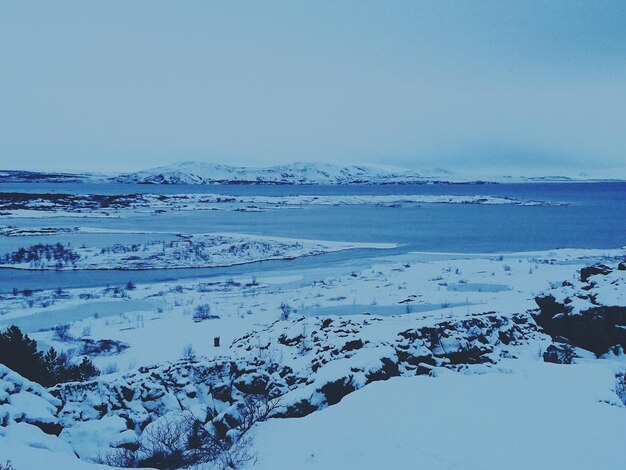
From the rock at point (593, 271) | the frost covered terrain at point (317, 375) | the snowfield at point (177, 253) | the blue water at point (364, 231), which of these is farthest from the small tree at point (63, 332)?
the rock at point (593, 271)

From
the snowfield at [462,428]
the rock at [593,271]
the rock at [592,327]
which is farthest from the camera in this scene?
the rock at [593,271]

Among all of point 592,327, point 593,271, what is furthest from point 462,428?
point 593,271

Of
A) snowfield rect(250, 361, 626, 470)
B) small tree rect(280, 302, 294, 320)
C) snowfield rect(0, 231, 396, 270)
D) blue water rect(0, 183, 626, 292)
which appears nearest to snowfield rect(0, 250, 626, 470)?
snowfield rect(250, 361, 626, 470)

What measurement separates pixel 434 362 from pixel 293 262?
1620 cm

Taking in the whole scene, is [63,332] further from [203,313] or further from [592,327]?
[592,327]

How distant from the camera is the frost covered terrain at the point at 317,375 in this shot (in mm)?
5719

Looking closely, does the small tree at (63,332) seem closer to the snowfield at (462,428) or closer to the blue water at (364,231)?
the blue water at (364,231)

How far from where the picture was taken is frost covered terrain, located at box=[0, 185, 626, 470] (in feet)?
18.8

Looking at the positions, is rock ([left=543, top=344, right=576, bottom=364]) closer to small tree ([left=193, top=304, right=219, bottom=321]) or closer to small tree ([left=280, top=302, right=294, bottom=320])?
small tree ([left=280, top=302, right=294, bottom=320])

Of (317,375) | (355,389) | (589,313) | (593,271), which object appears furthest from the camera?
(593,271)

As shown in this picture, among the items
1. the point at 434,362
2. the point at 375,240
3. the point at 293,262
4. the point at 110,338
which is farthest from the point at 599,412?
the point at 375,240

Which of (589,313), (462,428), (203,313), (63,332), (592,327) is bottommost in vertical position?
(63,332)

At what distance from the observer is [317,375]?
25.3 ft

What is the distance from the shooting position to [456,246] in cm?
3145
